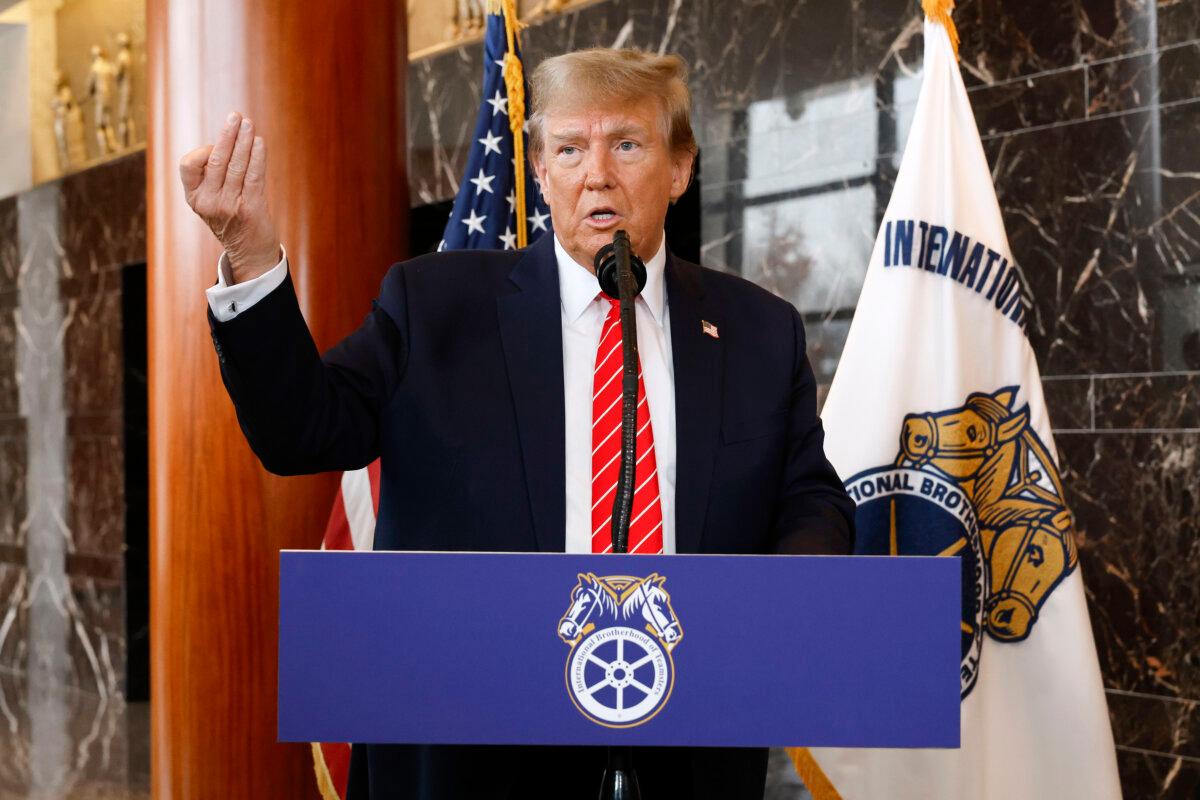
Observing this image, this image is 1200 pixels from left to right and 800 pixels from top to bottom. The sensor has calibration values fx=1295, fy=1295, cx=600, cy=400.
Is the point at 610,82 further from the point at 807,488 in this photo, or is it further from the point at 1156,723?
the point at 1156,723

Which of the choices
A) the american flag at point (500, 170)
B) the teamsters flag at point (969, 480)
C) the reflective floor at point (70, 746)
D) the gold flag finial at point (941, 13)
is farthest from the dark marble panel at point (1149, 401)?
the reflective floor at point (70, 746)

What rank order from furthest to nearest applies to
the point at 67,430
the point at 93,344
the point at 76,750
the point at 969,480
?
the point at 67,430, the point at 93,344, the point at 76,750, the point at 969,480

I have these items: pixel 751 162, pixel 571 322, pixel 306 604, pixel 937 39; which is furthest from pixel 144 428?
pixel 306 604

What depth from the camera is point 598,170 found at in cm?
187

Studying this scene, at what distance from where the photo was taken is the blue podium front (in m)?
1.11

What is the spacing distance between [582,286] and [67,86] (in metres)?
7.80

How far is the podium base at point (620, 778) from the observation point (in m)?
1.25

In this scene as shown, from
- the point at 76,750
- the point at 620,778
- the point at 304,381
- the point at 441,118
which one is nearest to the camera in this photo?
the point at 620,778

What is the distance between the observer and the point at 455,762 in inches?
62.5

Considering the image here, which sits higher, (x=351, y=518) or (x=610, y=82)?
(x=610, y=82)

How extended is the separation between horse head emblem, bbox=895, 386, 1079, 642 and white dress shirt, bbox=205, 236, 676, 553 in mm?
1207

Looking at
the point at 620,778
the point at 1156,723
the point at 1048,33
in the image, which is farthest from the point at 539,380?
the point at 1048,33

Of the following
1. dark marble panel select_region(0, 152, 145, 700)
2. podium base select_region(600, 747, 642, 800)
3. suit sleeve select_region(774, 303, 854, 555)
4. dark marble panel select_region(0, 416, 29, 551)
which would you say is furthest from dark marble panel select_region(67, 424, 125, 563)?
podium base select_region(600, 747, 642, 800)

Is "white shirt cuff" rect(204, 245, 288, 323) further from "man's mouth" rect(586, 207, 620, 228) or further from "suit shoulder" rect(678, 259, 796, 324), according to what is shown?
"suit shoulder" rect(678, 259, 796, 324)
